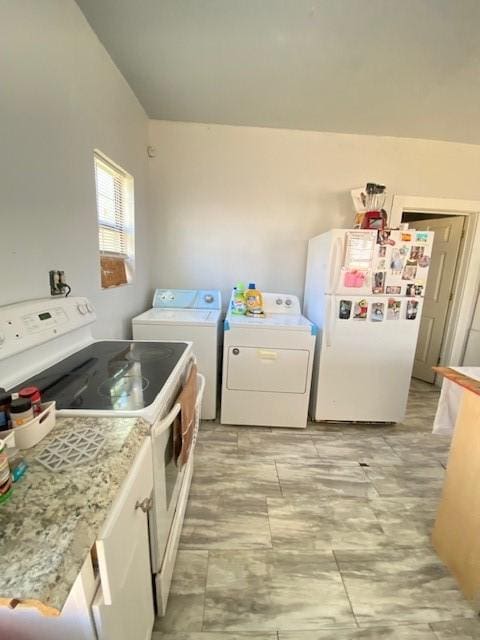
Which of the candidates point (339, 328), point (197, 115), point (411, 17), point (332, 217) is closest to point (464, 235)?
point (332, 217)

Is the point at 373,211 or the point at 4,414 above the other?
the point at 373,211

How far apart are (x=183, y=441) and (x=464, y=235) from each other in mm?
3442

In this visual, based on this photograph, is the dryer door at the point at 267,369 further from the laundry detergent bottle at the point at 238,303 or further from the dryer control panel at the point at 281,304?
the dryer control panel at the point at 281,304

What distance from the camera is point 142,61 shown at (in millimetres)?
1736

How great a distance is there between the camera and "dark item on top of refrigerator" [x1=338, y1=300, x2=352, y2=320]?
2100mm

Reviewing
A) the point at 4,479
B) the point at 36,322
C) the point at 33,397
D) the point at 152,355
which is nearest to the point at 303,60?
the point at 152,355

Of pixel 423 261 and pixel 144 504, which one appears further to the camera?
pixel 423 261

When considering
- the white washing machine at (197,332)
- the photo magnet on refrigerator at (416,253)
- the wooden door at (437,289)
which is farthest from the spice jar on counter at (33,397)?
the wooden door at (437,289)

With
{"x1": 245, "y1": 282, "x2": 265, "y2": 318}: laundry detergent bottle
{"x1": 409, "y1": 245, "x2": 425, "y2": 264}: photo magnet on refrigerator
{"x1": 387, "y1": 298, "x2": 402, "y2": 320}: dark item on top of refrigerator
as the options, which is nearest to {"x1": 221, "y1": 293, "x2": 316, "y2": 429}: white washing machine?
{"x1": 245, "y1": 282, "x2": 265, "y2": 318}: laundry detergent bottle

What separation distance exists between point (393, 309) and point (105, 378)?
6.71 ft

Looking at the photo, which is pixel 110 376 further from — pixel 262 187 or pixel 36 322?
pixel 262 187

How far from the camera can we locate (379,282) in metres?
2.09

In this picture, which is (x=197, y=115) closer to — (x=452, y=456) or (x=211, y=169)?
(x=211, y=169)

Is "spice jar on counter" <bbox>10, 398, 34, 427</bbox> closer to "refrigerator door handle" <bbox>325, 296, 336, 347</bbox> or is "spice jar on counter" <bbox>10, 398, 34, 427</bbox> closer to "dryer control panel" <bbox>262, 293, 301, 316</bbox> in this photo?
"refrigerator door handle" <bbox>325, 296, 336, 347</bbox>
